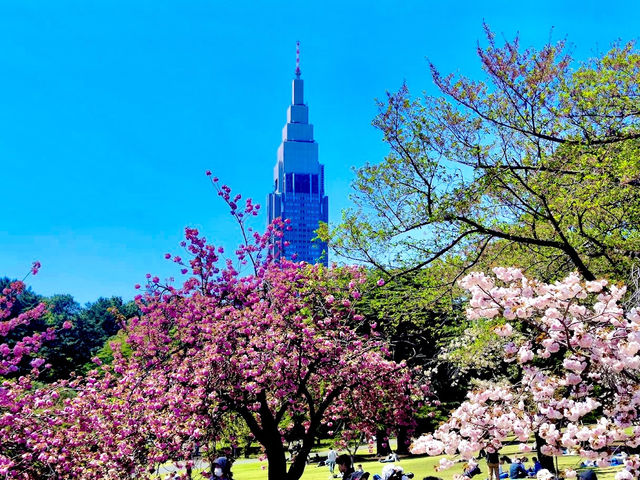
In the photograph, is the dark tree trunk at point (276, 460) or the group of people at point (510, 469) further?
the group of people at point (510, 469)

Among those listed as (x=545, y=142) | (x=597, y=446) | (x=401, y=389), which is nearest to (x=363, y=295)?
(x=401, y=389)

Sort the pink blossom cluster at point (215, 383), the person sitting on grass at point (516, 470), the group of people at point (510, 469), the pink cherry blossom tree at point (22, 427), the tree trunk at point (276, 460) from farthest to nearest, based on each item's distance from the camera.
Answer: the person sitting on grass at point (516, 470)
the group of people at point (510, 469)
the tree trunk at point (276, 460)
the pink blossom cluster at point (215, 383)
the pink cherry blossom tree at point (22, 427)

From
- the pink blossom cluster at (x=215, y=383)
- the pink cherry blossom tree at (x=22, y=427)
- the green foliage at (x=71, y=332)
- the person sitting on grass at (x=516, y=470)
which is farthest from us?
the green foliage at (x=71, y=332)

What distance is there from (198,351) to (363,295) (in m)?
4.76

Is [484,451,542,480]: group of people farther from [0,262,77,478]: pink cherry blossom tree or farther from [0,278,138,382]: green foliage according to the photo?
[0,278,138,382]: green foliage

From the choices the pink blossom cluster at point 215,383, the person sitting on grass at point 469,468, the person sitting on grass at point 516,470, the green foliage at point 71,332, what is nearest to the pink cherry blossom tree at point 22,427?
the pink blossom cluster at point 215,383

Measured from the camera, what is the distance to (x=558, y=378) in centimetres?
607

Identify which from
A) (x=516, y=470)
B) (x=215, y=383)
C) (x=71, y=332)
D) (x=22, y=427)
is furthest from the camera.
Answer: (x=71, y=332)

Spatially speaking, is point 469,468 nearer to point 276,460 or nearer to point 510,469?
point 276,460

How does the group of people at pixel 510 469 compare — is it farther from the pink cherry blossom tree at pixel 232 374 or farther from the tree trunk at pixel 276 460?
the tree trunk at pixel 276 460

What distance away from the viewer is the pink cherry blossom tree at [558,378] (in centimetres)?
554

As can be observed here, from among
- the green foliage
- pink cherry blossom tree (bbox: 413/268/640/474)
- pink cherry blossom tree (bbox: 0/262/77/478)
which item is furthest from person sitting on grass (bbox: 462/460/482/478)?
the green foliage

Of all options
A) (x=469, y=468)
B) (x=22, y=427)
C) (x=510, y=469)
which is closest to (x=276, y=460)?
(x=22, y=427)

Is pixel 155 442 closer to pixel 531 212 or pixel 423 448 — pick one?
pixel 423 448
